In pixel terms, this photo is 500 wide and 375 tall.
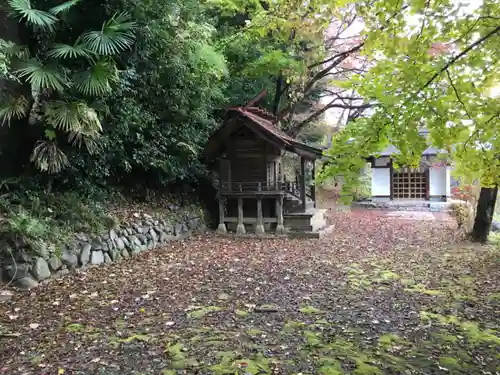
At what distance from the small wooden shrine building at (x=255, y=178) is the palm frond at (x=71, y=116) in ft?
18.7

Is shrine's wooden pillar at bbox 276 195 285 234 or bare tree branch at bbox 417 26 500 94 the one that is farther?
shrine's wooden pillar at bbox 276 195 285 234

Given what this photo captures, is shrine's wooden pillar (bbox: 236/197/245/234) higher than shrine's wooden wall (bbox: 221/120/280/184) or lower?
lower

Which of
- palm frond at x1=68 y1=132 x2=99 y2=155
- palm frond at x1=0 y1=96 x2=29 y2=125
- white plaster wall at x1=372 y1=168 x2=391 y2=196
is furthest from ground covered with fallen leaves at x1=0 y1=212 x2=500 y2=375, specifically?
white plaster wall at x1=372 y1=168 x2=391 y2=196

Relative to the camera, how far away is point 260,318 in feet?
15.7

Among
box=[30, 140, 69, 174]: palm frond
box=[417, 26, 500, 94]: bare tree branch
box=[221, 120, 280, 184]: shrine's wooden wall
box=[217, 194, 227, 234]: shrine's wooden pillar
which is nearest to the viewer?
box=[417, 26, 500, 94]: bare tree branch

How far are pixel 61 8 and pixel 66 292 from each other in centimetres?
449

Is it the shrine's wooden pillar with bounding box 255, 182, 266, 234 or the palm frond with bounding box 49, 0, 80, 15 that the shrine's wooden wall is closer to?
the shrine's wooden pillar with bounding box 255, 182, 266, 234

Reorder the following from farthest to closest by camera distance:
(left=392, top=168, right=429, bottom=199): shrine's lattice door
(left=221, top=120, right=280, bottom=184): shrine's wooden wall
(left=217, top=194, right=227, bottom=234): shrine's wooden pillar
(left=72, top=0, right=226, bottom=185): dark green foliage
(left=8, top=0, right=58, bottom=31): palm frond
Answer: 1. (left=392, top=168, right=429, bottom=199): shrine's lattice door
2. (left=221, top=120, right=280, bottom=184): shrine's wooden wall
3. (left=217, top=194, right=227, bottom=234): shrine's wooden pillar
4. (left=72, top=0, right=226, bottom=185): dark green foliage
5. (left=8, top=0, right=58, bottom=31): palm frond

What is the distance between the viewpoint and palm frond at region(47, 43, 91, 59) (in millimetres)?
6250

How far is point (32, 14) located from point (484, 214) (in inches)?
445

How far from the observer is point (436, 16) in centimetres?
315

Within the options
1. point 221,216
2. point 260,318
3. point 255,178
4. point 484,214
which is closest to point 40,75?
point 260,318

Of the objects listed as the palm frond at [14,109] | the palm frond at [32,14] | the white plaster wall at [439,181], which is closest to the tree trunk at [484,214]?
the palm frond at [32,14]

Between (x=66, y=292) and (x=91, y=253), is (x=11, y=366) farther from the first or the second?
(x=91, y=253)
